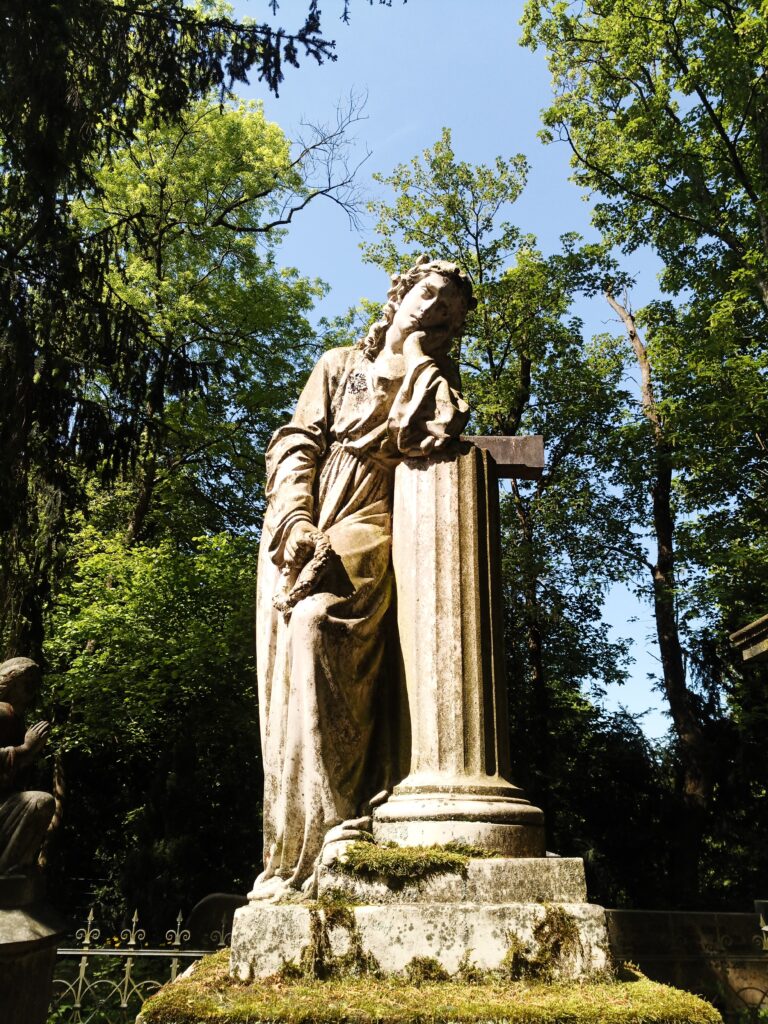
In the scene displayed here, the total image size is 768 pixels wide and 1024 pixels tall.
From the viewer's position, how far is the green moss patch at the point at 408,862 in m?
3.04

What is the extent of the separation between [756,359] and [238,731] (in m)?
10.6

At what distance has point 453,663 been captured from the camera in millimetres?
3539

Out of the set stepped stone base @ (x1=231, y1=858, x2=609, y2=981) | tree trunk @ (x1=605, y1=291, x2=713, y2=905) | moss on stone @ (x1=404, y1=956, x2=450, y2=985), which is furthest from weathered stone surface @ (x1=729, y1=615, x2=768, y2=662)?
tree trunk @ (x1=605, y1=291, x2=713, y2=905)

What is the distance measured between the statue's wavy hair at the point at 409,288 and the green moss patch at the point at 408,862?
2.41m

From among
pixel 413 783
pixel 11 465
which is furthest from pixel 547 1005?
pixel 11 465

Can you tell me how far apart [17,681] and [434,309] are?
3923 mm

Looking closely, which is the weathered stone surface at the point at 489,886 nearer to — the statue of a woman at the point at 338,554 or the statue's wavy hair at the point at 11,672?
the statue of a woman at the point at 338,554

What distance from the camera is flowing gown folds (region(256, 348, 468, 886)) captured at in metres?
3.58

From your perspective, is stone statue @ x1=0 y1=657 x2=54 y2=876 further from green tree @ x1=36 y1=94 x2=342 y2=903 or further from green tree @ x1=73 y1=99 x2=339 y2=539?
green tree @ x1=73 y1=99 x2=339 y2=539

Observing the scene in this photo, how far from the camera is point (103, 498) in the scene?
57.7 ft

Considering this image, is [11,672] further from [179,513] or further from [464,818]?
[179,513]

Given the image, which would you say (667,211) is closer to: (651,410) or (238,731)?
(651,410)

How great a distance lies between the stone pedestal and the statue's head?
1.31 m

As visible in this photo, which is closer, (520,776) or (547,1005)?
(547,1005)
